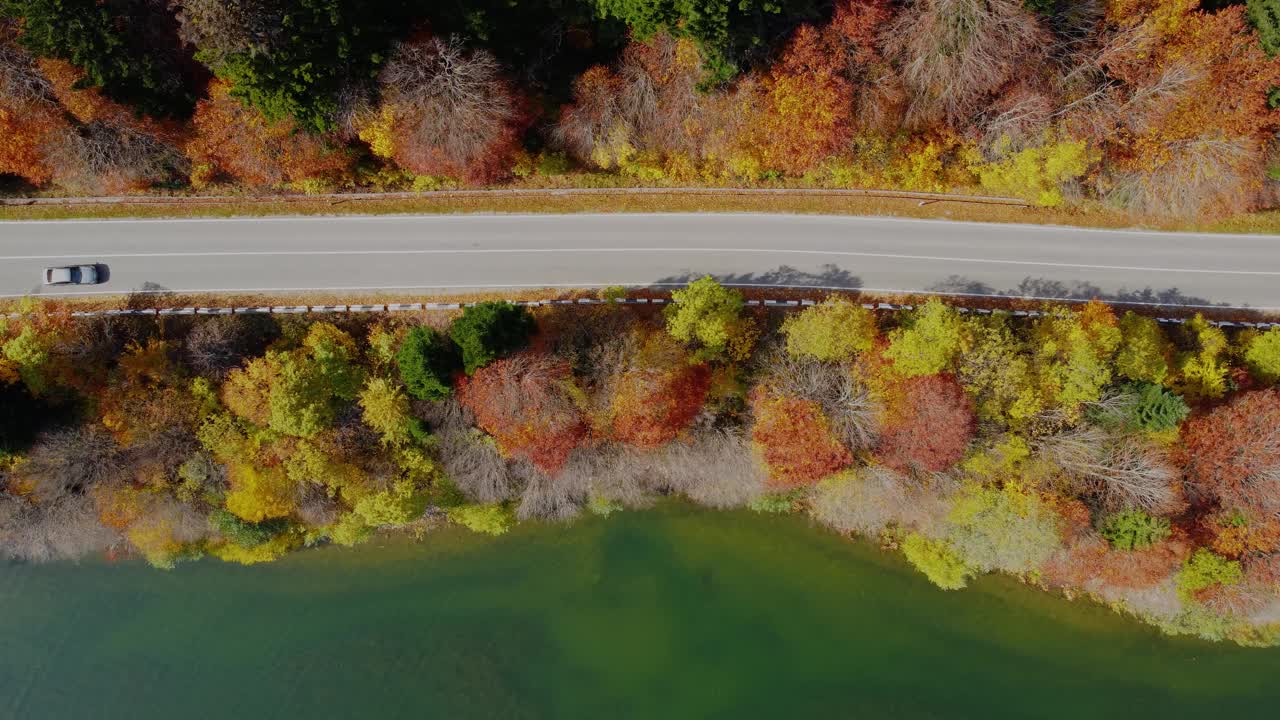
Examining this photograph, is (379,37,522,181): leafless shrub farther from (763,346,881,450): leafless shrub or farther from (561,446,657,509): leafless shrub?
(763,346,881,450): leafless shrub

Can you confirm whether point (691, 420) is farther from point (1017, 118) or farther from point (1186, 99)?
point (1186, 99)

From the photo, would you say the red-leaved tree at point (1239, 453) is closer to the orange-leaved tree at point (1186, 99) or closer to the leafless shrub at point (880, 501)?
the orange-leaved tree at point (1186, 99)

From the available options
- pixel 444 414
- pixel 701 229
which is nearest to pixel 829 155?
pixel 701 229

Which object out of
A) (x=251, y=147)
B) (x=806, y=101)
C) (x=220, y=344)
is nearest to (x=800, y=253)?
(x=806, y=101)

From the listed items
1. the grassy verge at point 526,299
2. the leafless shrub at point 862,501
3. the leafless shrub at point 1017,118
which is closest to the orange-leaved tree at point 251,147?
the grassy verge at point 526,299

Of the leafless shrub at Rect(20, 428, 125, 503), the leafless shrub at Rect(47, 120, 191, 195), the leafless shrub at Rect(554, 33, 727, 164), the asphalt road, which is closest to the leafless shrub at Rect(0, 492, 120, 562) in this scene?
the leafless shrub at Rect(20, 428, 125, 503)

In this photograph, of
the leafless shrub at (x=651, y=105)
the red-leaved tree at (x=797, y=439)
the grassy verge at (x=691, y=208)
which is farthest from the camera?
the grassy verge at (x=691, y=208)

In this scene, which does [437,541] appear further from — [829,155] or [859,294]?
[829,155]
